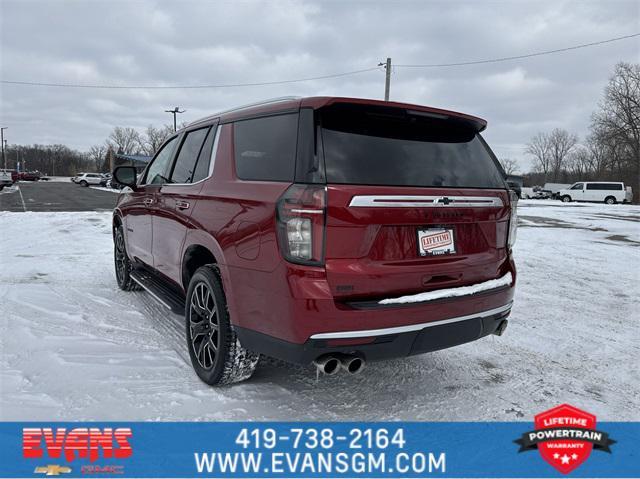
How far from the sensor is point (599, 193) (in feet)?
134

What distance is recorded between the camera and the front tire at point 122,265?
5.37 metres

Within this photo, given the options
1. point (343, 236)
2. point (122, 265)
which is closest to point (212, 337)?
point (343, 236)

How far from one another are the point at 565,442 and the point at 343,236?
1728mm

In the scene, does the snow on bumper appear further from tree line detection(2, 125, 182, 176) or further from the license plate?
tree line detection(2, 125, 182, 176)

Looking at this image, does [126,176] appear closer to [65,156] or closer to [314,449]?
[314,449]

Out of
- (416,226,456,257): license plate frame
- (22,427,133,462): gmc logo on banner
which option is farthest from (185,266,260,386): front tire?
(416,226,456,257): license plate frame

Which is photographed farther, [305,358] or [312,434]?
[312,434]

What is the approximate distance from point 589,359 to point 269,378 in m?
2.59

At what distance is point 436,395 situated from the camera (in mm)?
3086

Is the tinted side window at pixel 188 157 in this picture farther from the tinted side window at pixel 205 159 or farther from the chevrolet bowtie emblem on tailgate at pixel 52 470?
the chevrolet bowtie emblem on tailgate at pixel 52 470

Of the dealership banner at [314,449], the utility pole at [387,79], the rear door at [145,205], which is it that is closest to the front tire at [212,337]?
the dealership banner at [314,449]

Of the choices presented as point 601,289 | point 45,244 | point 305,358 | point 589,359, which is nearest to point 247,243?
point 305,358

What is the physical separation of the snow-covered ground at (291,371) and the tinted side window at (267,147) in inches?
57.0

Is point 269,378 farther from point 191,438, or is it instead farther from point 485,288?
point 485,288
